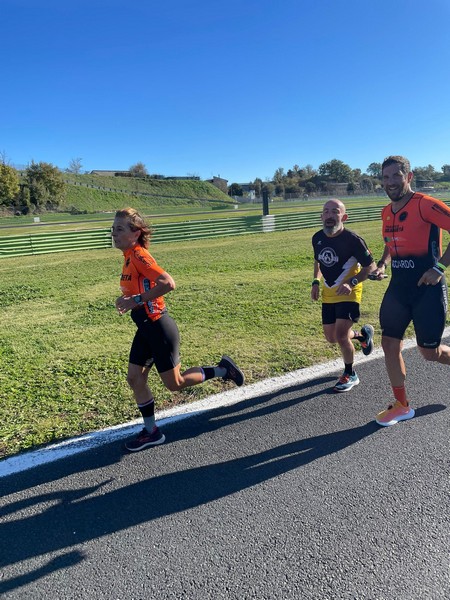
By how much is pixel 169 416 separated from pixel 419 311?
2.26m

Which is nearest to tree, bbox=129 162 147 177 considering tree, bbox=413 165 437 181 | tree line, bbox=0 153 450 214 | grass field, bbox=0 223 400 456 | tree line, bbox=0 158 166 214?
tree line, bbox=0 153 450 214

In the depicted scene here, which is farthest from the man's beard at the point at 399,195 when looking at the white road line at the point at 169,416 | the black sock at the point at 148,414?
the black sock at the point at 148,414

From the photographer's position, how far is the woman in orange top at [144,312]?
3178 millimetres

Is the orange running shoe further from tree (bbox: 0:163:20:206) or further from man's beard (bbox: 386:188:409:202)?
tree (bbox: 0:163:20:206)

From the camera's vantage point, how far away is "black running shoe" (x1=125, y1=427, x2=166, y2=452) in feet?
10.6

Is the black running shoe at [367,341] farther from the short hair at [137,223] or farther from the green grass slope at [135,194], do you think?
the green grass slope at [135,194]

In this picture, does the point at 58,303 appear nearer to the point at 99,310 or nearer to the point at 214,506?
the point at 99,310

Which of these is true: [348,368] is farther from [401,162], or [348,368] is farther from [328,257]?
[401,162]

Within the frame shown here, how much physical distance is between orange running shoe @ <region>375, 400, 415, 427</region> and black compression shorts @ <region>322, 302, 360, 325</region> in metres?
0.99

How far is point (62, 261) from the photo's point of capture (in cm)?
1516

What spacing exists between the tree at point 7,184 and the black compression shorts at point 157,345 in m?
64.0

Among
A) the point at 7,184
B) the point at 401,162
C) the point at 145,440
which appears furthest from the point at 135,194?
the point at 145,440

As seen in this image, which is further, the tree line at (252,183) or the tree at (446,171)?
→ the tree at (446,171)

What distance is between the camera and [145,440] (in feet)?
10.8
